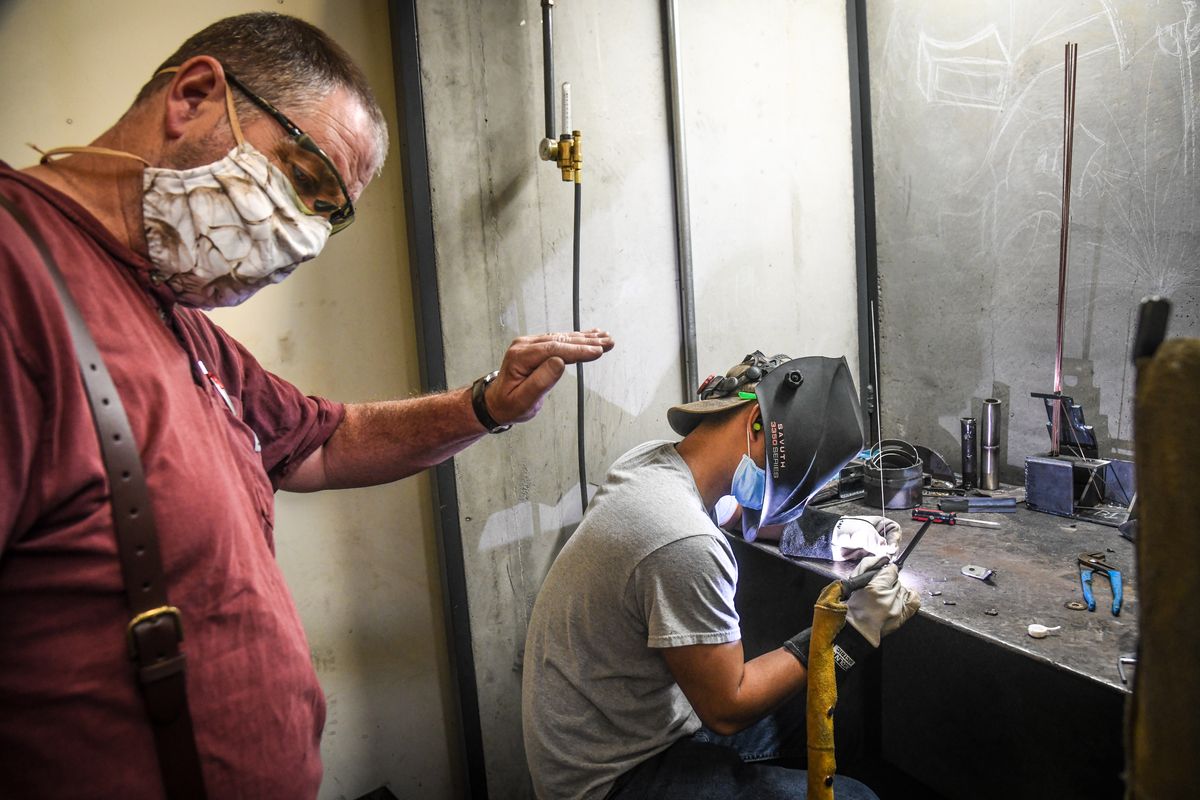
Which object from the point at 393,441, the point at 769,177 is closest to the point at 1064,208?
the point at 769,177

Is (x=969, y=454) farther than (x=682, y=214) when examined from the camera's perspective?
Yes

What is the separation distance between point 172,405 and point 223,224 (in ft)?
0.75

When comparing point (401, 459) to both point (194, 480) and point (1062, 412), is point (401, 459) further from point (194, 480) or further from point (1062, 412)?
point (1062, 412)

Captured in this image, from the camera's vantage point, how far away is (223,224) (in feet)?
2.67

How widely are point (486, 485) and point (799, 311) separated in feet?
4.08

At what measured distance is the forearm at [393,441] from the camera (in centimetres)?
125

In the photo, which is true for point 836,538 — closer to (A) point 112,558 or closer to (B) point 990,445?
(B) point 990,445

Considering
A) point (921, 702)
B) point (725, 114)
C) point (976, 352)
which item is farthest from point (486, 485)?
point (976, 352)

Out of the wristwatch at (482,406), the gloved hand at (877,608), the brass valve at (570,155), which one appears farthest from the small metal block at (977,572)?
the brass valve at (570,155)

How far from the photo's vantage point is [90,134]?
1.43m

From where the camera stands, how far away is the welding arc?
1840 mm

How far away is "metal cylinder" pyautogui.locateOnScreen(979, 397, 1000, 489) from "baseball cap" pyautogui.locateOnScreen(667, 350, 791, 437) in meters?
0.92

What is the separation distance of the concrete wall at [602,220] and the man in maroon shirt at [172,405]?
2.45 ft

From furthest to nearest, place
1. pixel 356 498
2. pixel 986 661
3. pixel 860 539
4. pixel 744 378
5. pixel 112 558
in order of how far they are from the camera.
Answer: pixel 986 661, pixel 356 498, pixel 860 539, pixel 744 378, pixel 112 558
